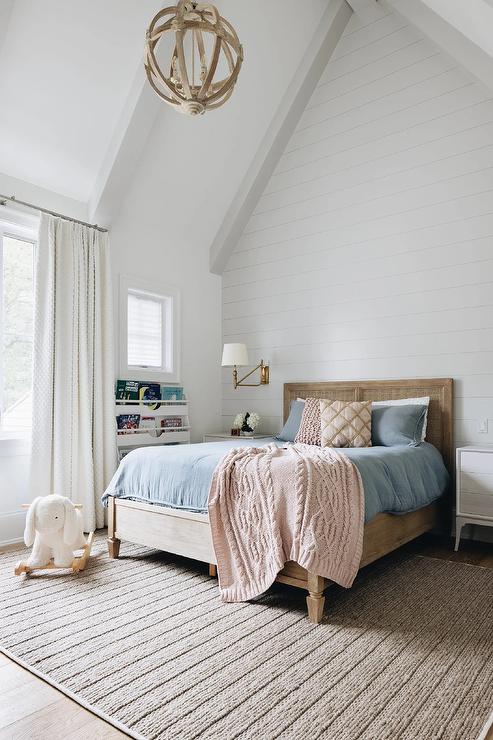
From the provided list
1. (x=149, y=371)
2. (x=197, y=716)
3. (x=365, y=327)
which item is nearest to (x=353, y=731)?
(x=197, y=716)

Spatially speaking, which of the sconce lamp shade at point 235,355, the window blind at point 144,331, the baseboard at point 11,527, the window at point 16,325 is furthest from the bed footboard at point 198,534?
the sconce lamp shade at point 235,355

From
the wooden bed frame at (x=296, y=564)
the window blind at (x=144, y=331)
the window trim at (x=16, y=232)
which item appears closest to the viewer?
the wooden bed frame at (x=296, y=564)

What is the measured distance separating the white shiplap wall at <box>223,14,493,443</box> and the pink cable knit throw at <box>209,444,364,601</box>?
176 cm

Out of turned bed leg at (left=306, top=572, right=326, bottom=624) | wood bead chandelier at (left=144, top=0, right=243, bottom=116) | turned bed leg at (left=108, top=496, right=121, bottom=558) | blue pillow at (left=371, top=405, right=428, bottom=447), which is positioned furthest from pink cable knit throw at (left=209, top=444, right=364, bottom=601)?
wood bead chandelier at (left=144, top=0, right=243, bottom=116)

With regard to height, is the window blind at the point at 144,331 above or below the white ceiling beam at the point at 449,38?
below

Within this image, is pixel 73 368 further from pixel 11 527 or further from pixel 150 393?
pixel 11 527

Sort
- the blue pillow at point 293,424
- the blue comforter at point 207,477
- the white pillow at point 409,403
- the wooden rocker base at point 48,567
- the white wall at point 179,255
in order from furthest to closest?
the white wall at point 179,255, the blue pillow at point 293,424, the white pillow at point 409,403, the wooden rocker base at point 48,567, the blue comforter at point 207,477

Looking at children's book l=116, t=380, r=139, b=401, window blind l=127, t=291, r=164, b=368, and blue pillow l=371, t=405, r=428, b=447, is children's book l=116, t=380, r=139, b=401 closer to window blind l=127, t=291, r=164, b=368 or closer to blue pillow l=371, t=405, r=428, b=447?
window blind l=127, t=291, r=164, b=368

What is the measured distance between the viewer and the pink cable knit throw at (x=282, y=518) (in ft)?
7.73

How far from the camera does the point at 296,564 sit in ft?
8.03

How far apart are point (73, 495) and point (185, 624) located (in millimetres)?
1858

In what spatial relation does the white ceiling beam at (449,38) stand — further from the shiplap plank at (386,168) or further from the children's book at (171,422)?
the children's book at (171,422)

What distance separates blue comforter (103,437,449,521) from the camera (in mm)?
2770

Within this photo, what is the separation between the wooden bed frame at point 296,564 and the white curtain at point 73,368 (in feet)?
2.40
